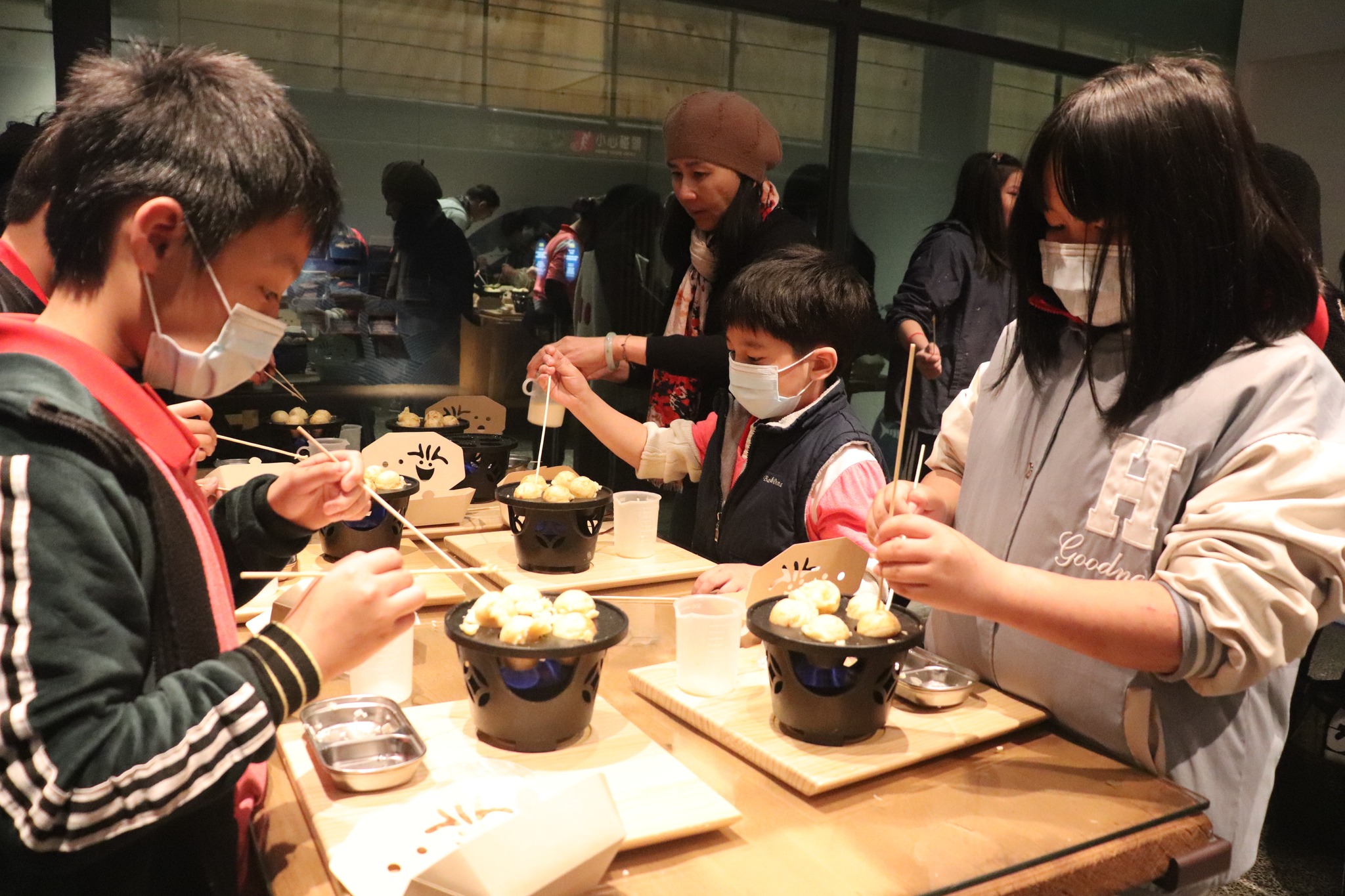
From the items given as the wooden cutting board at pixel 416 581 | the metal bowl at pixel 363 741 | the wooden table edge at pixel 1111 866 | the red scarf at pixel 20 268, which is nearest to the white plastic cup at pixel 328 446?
the wooden cutting board at pixel 416 581

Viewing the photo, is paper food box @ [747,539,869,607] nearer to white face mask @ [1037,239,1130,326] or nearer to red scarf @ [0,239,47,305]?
white face mask @ [1037,239,1130,326]

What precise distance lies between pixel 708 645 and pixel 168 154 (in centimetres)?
86

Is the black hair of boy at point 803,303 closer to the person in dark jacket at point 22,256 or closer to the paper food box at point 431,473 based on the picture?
the paper food box at point 431,473

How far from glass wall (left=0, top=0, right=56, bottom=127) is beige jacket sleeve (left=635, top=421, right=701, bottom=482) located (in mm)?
2082

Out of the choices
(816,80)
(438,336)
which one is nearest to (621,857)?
(438,336)

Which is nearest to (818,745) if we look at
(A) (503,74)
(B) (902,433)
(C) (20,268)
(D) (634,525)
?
(B) (902,433)

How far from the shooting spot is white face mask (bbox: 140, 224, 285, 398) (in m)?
1.02

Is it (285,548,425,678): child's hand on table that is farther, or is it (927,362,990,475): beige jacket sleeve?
(927,362,990,475): beige jacket sleeve

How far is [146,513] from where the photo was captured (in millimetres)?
937

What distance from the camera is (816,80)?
4.54 meters

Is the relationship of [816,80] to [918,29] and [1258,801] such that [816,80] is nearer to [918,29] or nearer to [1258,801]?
[918,29]

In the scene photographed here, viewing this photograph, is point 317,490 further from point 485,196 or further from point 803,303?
point 485,196

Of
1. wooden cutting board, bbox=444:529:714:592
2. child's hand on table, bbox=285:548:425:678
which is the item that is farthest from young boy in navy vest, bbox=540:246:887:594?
child's hand on table, bbox=285:548:425:678

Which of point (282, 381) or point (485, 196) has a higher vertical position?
point (485, 196)
